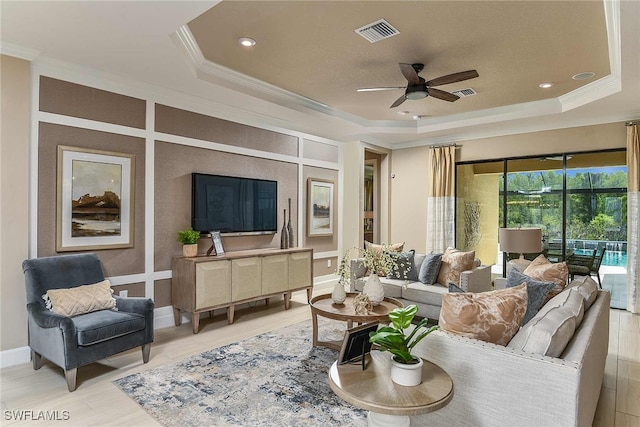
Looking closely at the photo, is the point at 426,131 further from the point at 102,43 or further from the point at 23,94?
the point at 23,94

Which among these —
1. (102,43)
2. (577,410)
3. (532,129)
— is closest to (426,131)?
(532,129)

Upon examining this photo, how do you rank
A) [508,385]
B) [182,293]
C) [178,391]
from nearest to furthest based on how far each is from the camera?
1. [508,385]
2. [178,391]
3. [182,293]

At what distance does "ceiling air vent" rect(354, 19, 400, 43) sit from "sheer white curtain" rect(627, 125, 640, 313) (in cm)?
408

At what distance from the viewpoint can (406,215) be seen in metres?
7.34

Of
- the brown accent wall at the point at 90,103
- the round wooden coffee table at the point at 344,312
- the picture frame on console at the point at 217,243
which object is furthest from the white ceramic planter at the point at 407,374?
the brown accent wall at the point at 90,103

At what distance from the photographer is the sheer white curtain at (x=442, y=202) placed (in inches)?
264

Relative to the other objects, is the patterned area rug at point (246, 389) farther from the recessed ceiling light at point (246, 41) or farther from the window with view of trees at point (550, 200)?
the window with view of trees at point (550, 200)

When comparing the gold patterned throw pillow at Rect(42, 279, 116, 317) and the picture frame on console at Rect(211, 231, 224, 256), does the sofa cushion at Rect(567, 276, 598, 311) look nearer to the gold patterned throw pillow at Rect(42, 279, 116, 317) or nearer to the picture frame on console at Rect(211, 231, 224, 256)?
the picture frame on console at Rect(211, 231, 224, 256)

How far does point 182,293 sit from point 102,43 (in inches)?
102

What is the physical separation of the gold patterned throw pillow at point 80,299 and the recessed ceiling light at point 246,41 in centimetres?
255

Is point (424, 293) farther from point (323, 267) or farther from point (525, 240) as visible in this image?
point (323, 267)

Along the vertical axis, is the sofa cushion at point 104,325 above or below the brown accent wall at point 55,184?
below

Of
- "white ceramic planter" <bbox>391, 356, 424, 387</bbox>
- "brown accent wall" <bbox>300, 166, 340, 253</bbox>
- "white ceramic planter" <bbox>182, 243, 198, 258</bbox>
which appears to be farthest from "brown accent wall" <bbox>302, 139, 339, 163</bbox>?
"white ceramic planter" <bbox>391, 356, 424, 387</bbox>

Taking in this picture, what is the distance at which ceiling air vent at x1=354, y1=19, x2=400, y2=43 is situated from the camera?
3049mm
